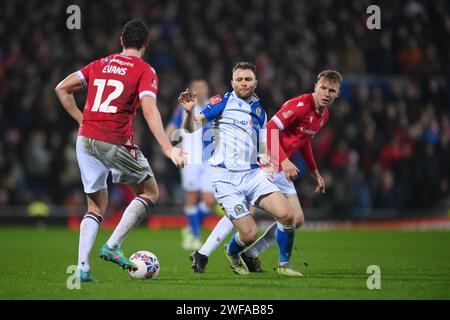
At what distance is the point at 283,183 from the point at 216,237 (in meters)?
1.10

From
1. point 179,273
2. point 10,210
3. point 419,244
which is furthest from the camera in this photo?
point 10,210

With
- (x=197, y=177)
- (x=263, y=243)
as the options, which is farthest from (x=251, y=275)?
(x=197, y=177)

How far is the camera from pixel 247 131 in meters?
8.84

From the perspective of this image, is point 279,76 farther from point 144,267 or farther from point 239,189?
point 144,267

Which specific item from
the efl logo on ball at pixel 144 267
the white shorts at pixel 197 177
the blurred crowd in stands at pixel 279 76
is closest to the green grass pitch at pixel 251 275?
the efl logo on ball at pixel 144 267

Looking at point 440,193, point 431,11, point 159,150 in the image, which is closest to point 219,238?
point 159,150

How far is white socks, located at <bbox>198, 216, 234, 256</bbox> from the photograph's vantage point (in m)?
8.86

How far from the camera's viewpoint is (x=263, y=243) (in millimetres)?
9219

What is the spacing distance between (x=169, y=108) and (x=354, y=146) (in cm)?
444

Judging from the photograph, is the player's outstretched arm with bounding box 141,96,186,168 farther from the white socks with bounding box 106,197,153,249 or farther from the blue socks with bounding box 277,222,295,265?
the blue socks with bounding box 277,222,295,265

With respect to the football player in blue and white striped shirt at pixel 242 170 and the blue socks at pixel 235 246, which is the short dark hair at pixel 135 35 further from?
the blue socks at pixel 235 246

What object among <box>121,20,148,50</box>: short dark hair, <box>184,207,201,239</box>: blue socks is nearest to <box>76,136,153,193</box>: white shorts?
<box>121,20,148,50</box>: short dark hair
